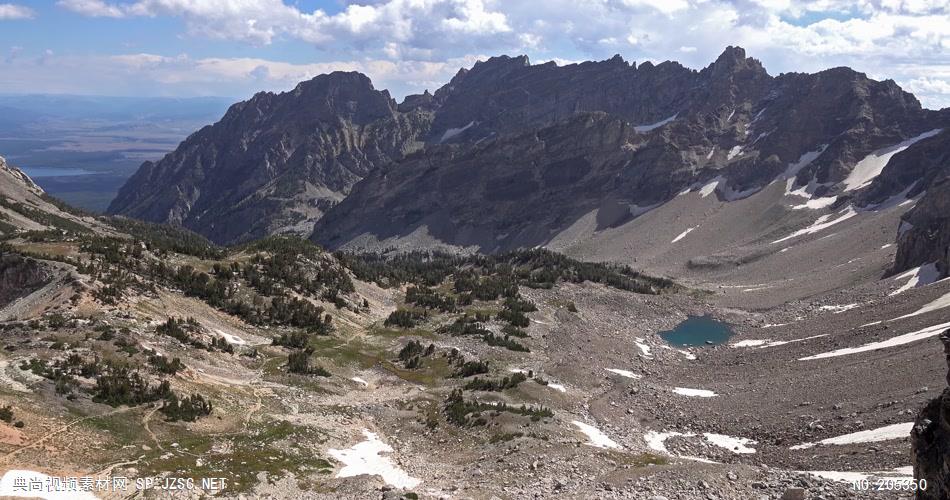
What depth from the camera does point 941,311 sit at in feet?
258

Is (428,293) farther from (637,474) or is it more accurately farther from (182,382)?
(637,474)

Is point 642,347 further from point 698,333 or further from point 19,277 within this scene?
point 19,277

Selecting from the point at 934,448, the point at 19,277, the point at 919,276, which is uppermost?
the point at 934,448

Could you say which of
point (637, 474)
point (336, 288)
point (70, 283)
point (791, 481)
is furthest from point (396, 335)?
point (791, 481)

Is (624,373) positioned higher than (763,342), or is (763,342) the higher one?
(624,373)

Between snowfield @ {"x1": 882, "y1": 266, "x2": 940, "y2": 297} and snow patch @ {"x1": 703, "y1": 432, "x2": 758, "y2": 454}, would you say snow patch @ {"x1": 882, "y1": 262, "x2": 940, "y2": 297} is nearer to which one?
snowfield @ {"x1": 882, "y1": 266, "x2": 940, "y2": 297}

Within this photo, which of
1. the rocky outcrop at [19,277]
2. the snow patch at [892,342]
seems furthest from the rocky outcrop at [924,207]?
Result: the rocky outcrop at [19,277]

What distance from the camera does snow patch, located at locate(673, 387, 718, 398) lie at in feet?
238

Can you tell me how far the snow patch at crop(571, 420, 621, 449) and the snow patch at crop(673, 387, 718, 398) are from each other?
18.9 metres

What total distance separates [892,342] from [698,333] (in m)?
45.8

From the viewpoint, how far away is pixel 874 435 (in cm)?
4778

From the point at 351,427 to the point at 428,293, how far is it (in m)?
65.5

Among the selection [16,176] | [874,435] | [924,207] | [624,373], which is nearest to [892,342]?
[624,373]

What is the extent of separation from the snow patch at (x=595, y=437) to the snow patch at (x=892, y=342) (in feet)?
119
